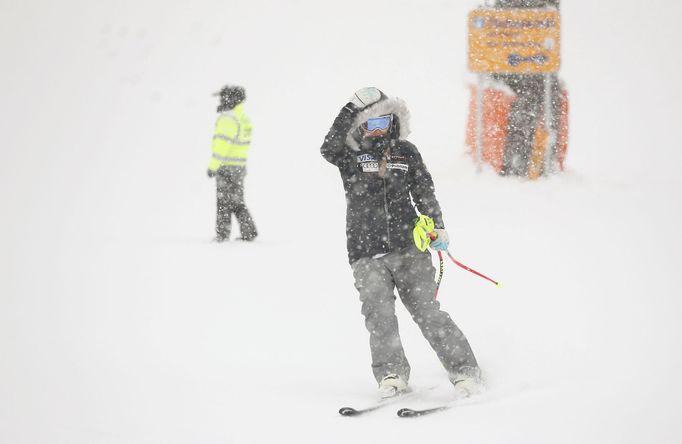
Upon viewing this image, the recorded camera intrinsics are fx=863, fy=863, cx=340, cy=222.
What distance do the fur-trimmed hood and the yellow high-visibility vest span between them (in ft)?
15.9

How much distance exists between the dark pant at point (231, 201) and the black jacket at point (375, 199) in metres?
4.74

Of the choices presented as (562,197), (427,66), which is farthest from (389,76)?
(562,197)

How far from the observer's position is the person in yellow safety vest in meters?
9.32

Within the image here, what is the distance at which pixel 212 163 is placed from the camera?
30.7ft

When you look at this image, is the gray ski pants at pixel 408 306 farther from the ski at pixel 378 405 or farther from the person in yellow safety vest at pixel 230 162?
the person in yellow safety vest at pixel 230 162

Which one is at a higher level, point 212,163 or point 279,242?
point 212,163

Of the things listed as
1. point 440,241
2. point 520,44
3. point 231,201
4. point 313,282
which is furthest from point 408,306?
point 520,44

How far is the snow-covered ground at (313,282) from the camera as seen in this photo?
4.27 m

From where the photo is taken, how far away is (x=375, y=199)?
464cm

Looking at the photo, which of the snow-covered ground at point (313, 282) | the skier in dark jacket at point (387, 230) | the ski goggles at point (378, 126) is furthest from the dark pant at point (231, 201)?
the ski goggles at point (378, 126)

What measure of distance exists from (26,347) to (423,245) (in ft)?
9.74

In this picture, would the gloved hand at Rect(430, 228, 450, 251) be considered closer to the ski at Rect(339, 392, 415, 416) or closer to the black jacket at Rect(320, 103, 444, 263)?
the black jacket at Rect(320, 103, 444, 263)

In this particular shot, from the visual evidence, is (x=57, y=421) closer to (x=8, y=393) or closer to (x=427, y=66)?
(x=8, y=393)

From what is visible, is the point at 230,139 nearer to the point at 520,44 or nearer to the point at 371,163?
the point at 520,44
